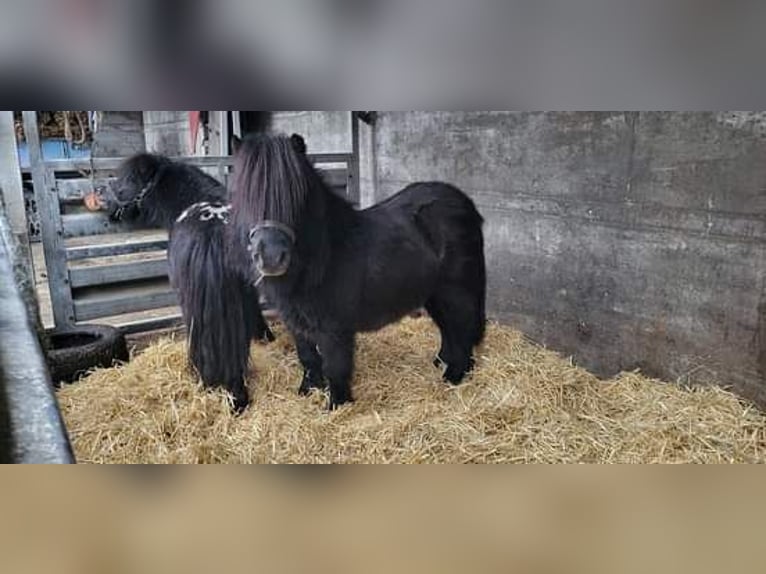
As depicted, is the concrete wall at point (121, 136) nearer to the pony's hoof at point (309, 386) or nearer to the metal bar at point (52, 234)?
the metal bar at point (52, 234)

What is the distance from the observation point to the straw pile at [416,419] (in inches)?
78.5

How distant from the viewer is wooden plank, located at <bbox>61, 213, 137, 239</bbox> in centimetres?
310

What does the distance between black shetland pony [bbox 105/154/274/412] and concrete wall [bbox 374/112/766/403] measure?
1437 millimetres

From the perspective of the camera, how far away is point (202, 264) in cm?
221

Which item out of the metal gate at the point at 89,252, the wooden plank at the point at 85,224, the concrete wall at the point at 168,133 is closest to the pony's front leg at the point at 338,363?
the metal gate at the point at 89,252

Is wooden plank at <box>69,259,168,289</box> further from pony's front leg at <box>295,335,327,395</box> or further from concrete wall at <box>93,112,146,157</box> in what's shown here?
concrete wall at <box>93,112,146,157</box>

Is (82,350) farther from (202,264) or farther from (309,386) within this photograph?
(309,386)

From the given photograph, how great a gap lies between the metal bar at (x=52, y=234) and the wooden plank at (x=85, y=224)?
0.14 meters

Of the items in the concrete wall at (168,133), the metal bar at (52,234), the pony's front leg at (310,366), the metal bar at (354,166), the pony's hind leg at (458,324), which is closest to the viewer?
the pony's front leg at (310,366)

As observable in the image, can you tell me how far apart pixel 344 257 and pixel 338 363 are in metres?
0.43

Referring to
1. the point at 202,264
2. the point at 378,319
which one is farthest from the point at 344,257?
the point at 202,264
